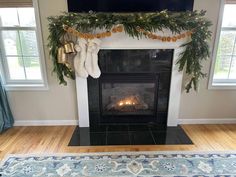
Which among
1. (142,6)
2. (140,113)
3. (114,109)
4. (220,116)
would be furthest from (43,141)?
(220,116)

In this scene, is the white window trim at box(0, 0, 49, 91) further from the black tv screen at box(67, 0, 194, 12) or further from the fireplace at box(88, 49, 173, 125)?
the fireplace at box(88, 49, 173, 125)

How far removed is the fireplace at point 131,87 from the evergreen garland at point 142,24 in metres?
0.33

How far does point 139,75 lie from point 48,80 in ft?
4.30

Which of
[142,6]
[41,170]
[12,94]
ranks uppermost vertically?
[142,6]

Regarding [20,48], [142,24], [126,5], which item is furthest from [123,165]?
[20,48]

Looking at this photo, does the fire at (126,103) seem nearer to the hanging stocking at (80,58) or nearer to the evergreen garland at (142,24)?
the hanging stocking at (80,58)

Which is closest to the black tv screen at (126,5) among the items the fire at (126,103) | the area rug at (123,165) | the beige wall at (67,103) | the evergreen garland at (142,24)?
the evergreen garland at (142,24)

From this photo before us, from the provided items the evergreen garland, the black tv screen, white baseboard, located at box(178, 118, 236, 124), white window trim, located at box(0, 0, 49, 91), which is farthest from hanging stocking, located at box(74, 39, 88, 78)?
white baseboard, located at box(178, 118, 236, 124)

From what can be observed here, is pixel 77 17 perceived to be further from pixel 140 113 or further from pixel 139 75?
pixel 140 113

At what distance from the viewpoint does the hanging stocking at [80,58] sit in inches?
95.0

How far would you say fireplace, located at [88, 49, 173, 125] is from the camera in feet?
8.57

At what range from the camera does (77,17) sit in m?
2.23

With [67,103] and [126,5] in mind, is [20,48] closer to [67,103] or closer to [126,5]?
[67,103]

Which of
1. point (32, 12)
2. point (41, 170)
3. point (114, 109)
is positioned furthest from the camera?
point (114, 109)
